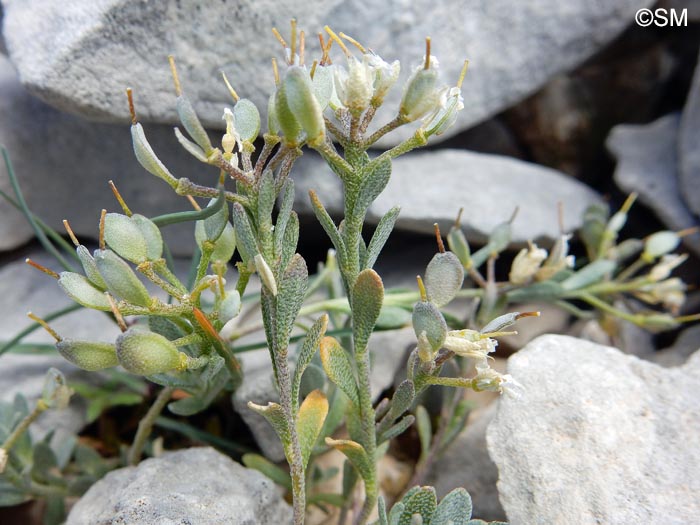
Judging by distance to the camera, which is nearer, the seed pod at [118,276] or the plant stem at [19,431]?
the seed pod at [118,276]

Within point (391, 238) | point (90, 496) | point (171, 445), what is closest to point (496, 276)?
point (391, 238)

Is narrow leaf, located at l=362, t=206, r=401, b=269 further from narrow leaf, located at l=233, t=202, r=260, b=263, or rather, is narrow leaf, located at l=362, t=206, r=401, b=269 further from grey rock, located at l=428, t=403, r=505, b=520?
grey rock, located at l=428, t=403, r=505, b=520

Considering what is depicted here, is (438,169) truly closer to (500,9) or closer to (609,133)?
(500,9)

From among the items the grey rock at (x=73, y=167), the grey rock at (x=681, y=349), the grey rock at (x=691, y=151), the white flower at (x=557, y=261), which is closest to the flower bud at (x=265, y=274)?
the white flower at (x=557, y=261)

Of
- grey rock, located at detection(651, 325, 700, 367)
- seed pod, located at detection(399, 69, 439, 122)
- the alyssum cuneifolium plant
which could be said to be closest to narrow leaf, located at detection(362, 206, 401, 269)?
the alyssum cuneifolium plant

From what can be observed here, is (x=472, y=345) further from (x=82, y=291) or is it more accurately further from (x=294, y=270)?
(x=82, y=291)

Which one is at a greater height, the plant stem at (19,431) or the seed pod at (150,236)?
the seed pod at (150,236)

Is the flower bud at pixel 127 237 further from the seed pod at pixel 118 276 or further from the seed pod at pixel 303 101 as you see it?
the seed pod at pixel 303 101
